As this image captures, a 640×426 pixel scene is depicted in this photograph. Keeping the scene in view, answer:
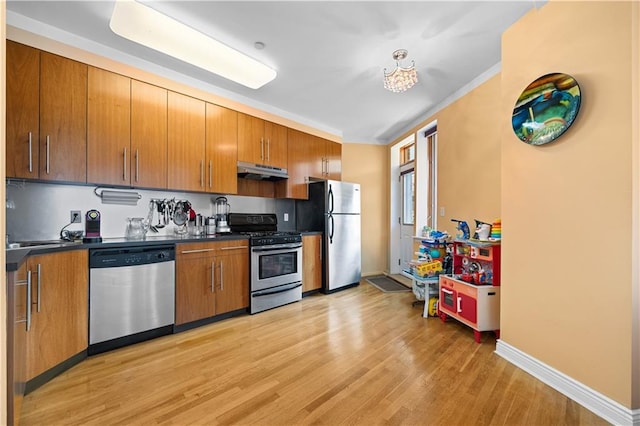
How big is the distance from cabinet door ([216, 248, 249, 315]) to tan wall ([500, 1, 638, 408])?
8.16 feet

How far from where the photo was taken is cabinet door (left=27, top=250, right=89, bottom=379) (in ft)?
5.53

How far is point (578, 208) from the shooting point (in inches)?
61.7

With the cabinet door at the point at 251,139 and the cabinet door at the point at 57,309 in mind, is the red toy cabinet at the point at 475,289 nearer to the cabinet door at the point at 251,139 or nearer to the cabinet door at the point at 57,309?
the cabinet door at the point at 251,139

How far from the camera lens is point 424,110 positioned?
12.3 feet

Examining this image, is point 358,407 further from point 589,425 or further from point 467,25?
point 467,25

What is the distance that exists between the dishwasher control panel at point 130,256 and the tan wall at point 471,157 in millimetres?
3137

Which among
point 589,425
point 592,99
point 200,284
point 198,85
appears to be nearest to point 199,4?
point 198,85

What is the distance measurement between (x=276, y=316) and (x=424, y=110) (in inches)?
134

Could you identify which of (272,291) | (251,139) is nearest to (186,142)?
(251,139)

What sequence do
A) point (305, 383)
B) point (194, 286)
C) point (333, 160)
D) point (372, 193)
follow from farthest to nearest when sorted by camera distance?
point (372, 193), point (333, 160), point (194, 286), point (305, 383)

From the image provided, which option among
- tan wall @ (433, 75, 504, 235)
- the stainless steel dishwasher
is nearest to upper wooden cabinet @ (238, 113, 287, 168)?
the stainless steel dishwasher

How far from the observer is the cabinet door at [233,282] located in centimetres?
274

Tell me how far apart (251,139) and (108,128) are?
1437mm

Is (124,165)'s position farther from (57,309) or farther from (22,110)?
(57,309)
